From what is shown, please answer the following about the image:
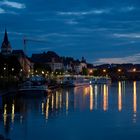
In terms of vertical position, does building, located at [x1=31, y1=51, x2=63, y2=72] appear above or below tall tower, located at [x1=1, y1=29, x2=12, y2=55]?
below

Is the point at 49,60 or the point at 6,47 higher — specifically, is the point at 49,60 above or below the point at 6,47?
below

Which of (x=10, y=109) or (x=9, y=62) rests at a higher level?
(x=9, y=62)

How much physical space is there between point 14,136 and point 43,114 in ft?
34.4

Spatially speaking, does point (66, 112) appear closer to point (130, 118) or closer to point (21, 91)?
point (130, 118)

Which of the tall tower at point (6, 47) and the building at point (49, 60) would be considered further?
the building at point (49, 60)

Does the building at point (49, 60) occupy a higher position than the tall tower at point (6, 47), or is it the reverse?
the tall tower at point (6, 47)

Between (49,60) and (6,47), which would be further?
(49,60)

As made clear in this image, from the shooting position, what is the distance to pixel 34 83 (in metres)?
61.1

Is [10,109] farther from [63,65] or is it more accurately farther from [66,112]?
[63,65]

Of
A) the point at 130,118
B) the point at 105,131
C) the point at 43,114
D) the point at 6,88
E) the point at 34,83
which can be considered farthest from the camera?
the point at 34,83

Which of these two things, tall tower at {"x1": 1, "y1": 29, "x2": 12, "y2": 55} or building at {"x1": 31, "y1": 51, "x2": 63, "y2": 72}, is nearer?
tall tower at {"x1": 1, "y1": 29, "x2": 12, "y2": 55}

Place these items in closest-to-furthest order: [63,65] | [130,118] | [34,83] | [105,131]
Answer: [105,131]
[130,118]
[34,83]
[63,65]

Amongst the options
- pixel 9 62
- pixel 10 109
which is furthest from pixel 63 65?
pixel 10 109

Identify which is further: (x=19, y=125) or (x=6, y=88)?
(x=6, y=88)
